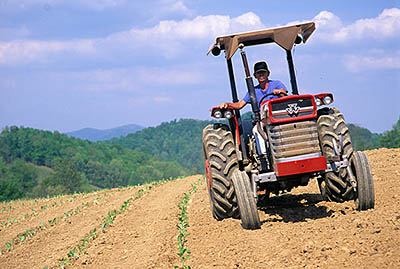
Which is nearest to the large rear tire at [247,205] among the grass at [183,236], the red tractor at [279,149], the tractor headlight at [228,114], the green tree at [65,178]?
the red tractor at [279,149]

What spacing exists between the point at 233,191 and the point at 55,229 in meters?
5.92

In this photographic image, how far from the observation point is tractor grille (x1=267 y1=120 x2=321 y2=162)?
234 inches

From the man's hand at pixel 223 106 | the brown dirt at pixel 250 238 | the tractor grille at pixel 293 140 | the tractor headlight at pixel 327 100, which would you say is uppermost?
the man's hand at pixel 223 106

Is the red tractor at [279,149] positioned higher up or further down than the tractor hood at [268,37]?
further down

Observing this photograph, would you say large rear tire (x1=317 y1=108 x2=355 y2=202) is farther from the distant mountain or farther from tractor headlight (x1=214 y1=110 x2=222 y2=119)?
the distant mountain

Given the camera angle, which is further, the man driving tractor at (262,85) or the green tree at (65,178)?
the green tree at (65,178)

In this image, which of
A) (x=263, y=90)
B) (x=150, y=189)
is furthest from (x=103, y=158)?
(x=263, y=90)

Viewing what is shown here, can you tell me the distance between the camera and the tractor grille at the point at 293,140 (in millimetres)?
5953

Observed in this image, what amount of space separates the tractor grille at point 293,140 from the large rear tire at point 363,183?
1.90ft

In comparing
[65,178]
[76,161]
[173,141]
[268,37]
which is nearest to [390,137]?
[65,178]

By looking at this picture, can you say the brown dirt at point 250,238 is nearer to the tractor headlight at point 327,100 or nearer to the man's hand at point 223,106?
the tractor headlight at point 327,100

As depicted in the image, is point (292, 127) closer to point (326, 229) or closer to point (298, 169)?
point (298, 169)

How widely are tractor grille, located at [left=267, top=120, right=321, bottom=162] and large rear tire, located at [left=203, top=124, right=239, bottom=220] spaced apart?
2.82ft

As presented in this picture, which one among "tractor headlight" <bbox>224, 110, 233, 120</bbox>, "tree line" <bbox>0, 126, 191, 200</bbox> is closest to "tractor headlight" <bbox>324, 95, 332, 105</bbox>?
"tractor headlight" <bbox>224, 110, 233, 120</bbox>
